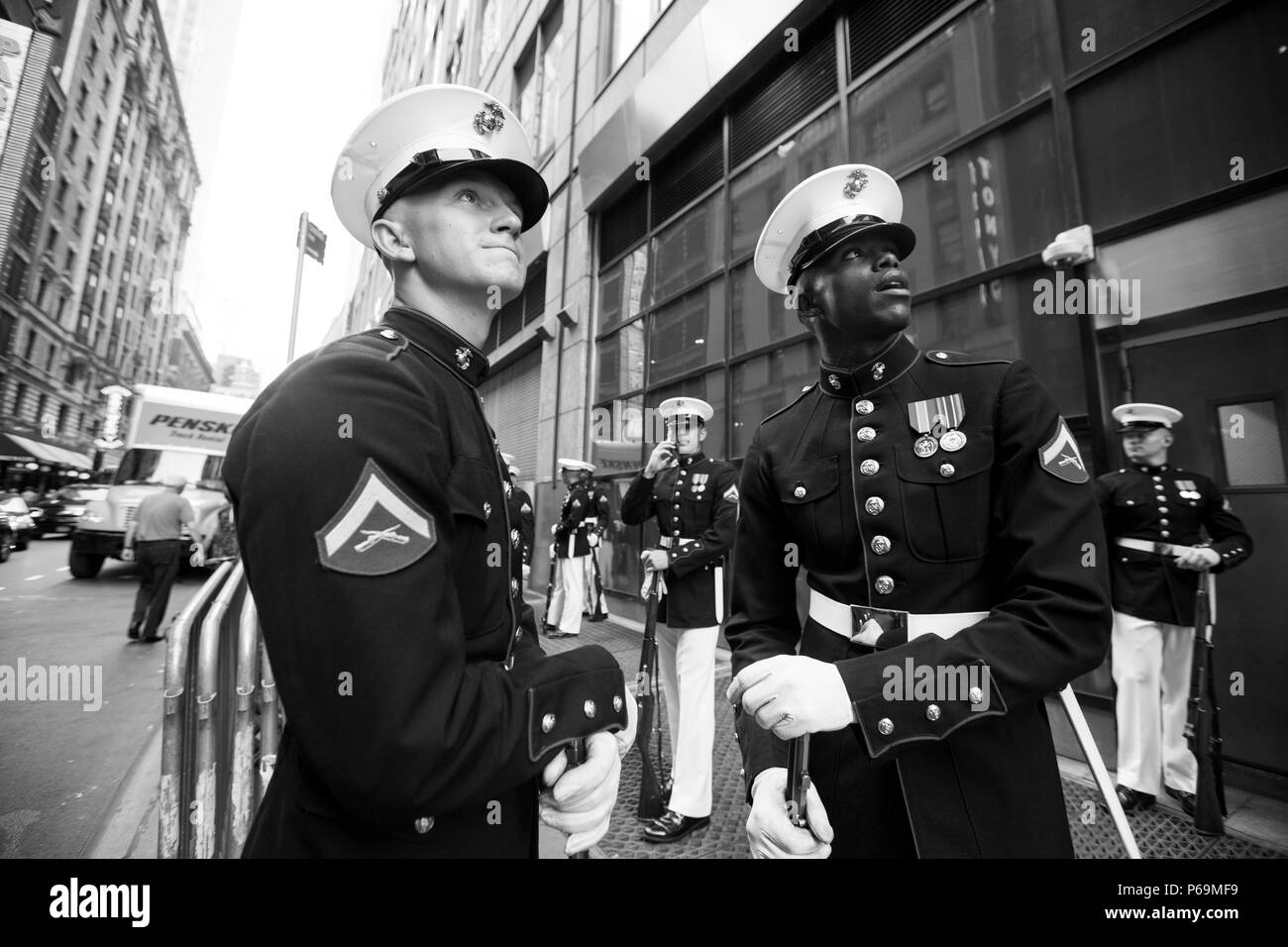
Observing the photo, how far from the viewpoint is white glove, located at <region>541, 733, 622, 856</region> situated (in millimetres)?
918

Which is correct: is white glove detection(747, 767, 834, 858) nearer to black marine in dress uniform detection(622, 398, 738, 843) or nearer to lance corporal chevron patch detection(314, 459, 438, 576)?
lance corporal chevron patch detection(314, 459, 438, 576)

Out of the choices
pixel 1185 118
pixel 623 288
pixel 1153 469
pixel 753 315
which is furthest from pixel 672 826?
pixel 623 288

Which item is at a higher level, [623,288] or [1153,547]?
[623,288]

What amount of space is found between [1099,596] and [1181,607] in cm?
337

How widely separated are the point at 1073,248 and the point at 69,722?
8.69 meters

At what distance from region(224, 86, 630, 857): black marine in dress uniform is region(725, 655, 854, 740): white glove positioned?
0.85 feet

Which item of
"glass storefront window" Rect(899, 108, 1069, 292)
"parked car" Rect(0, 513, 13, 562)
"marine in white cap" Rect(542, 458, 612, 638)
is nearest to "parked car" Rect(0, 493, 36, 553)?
"parked car" Rect(0, 513, 13, 562)

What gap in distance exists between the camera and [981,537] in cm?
126

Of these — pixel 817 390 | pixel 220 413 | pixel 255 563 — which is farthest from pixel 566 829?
pixel 220 413

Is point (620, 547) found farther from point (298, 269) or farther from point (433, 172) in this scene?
point (433, 172)

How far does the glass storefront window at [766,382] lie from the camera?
6.07 m

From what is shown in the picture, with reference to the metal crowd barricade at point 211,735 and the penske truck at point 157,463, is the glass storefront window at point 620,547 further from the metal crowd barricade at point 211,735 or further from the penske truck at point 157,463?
the penske truck at point 157,463

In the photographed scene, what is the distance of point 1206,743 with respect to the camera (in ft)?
9.45

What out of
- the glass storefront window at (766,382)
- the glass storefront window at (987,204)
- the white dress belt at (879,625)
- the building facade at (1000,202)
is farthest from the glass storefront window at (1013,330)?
the white dress belt at (879,625)
